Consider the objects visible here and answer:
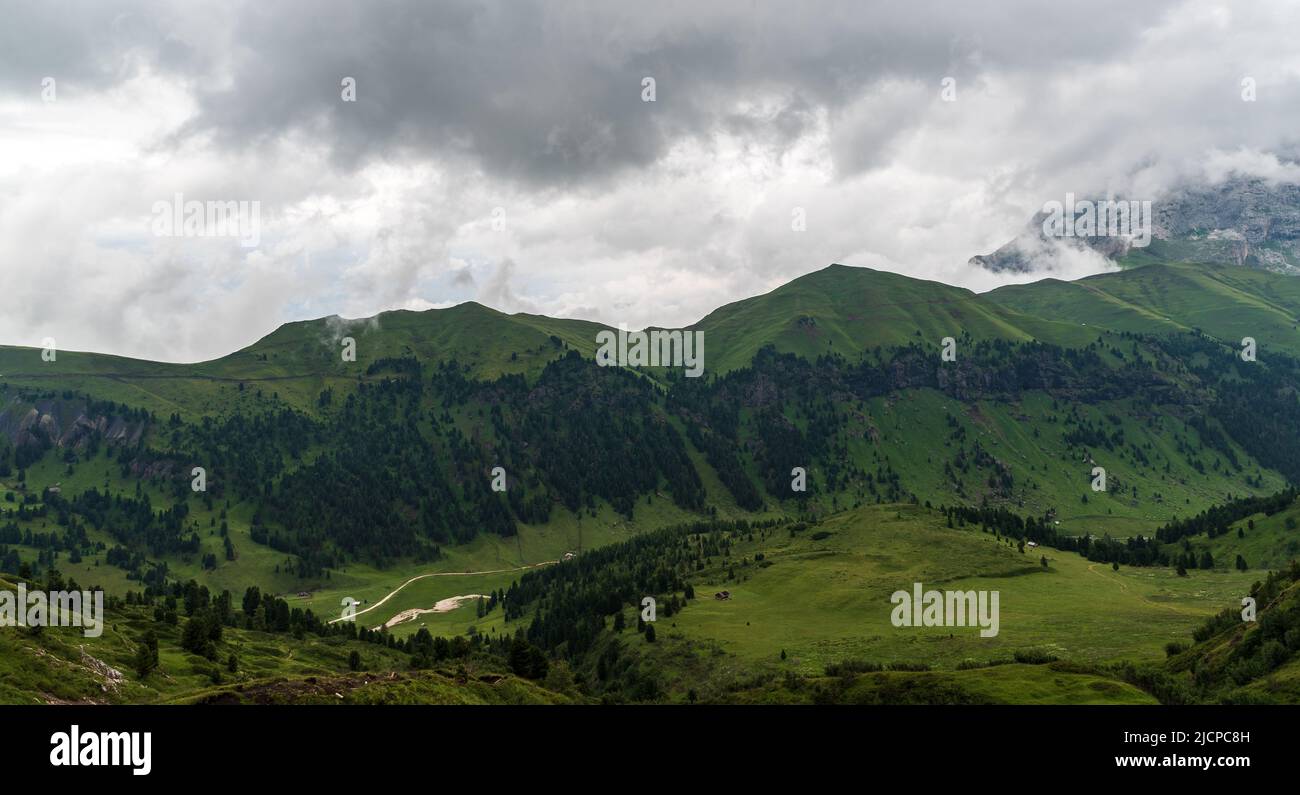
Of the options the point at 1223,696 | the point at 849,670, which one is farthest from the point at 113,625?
the point at 1223,696

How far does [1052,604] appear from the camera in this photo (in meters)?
196

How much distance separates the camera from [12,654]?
96562 millimetres

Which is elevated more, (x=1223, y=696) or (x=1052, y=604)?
(x=1223, y=696)
